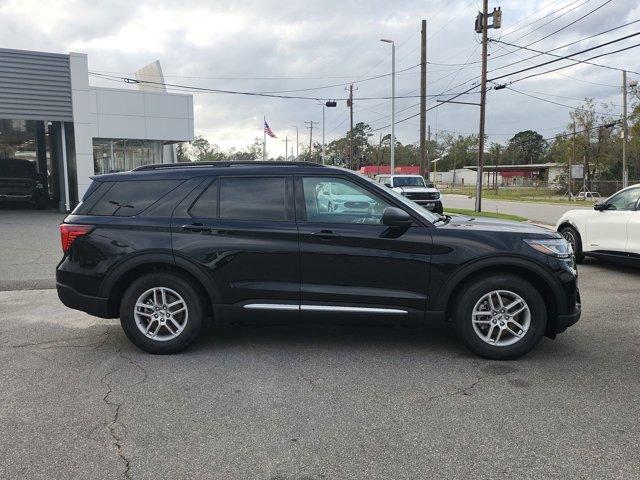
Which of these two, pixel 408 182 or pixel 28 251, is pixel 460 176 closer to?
pixel 408 182

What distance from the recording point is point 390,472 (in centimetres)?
301

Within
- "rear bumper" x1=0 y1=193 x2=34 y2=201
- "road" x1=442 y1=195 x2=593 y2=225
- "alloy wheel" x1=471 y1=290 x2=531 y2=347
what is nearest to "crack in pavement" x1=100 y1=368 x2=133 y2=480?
"alloy wheel" x1=471 y1=290 x2=531 y2=347

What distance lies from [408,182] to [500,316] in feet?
61.1

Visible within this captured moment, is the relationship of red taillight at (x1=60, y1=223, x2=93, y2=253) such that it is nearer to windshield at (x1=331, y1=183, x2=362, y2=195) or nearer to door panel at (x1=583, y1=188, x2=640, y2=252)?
windshield at (x1=331, y1=183, x2=362, y2=195)

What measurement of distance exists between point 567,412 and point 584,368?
1.01 m

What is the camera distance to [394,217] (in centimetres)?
459

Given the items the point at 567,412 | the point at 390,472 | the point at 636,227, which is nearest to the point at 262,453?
the point at 390,472

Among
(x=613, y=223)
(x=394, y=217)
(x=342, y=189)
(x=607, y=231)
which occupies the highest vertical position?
(x=342, y=189)

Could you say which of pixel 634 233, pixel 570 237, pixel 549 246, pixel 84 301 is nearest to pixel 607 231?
pixel 634 233

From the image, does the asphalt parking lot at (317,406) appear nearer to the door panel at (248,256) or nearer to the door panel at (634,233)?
the door panel at (248,256)

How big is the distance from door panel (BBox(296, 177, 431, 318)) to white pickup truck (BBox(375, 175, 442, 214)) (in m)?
14.0

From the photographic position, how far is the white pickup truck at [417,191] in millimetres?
20281

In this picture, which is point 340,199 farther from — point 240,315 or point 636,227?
point 636,227

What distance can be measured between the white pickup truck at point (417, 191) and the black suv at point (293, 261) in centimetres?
1383
